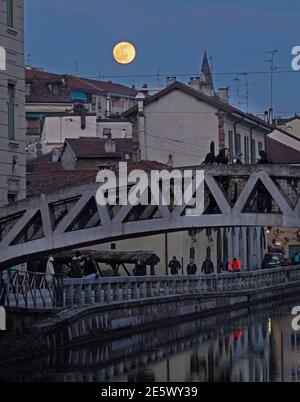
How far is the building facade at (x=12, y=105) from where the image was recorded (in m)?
45.5

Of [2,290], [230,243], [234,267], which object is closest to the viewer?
[2,290]

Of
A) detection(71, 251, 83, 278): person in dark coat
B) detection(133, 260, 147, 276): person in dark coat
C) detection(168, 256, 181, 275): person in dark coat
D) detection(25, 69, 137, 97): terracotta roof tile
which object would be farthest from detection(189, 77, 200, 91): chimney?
detection(25, 69, 137, 97): terracotta roof tile

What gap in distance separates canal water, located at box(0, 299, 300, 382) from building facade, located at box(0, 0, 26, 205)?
4.92 metres

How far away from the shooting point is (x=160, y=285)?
2422 inches

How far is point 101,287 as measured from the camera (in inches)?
2100

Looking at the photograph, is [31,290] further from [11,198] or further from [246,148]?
[246,148]

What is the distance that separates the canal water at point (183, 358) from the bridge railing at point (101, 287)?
1449 millimetres

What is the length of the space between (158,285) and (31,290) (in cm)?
1588

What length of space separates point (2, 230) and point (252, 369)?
25.7 ft

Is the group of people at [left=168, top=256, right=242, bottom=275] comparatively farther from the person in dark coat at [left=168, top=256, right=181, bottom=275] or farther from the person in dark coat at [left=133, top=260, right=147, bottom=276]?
the person in dark coat at [left=133, top=260, right=147, bottom=276]

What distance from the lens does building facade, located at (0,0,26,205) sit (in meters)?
45.5

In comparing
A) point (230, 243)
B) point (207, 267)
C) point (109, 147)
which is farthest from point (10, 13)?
point (109, 147)

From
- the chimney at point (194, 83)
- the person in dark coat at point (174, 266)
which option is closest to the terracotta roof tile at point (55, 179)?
the person in dark coat at point (174, 266)

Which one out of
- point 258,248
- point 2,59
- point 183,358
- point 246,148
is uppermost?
point 2,59
